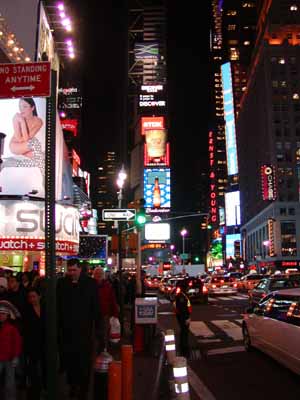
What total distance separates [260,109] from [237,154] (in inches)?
1494

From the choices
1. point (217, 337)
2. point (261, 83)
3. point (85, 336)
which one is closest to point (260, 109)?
point (261, 83)

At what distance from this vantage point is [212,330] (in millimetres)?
17016

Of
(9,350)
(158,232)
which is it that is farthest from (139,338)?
(158,232)

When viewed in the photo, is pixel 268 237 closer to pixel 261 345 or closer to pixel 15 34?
pixel 15 34

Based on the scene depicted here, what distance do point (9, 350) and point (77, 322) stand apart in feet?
2.99

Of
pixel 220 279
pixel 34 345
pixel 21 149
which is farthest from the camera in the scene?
pixel 220 279

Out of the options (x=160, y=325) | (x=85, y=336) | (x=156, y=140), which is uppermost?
(x=156, y=140)

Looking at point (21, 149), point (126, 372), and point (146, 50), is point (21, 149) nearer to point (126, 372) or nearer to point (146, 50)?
point (126, 372)

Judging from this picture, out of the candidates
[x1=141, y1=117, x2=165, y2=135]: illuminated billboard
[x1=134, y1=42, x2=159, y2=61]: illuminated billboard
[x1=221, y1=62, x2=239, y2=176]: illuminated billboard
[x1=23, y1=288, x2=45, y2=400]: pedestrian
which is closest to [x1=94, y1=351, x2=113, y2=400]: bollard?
[x1=23, y1=288, x2=45, y2=400]: pedestrian

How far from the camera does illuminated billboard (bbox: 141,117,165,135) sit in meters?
125

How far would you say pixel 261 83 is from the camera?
111m

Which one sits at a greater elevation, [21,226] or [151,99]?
[151,99]

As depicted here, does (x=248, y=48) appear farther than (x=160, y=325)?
Yes

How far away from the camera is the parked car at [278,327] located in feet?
28.8
